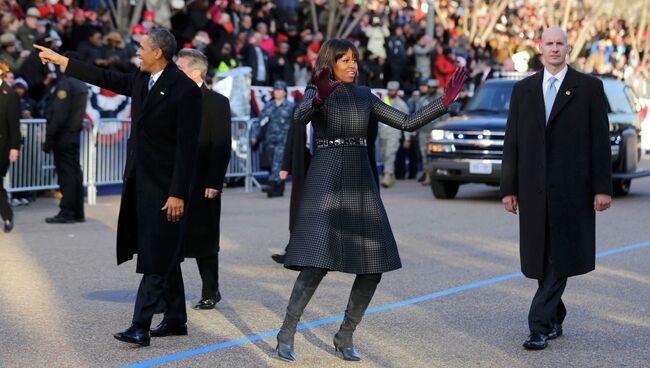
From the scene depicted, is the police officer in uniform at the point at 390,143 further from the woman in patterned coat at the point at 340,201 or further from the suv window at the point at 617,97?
the woman in patterned coat at the point at 340,201

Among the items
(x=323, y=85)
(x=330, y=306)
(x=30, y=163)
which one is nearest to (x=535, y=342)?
(x=330, y=306)

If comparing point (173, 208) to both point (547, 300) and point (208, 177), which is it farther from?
point (547, 300)

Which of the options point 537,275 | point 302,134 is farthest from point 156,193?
point 302,134

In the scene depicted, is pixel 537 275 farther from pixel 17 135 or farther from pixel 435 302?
pixel 17 135

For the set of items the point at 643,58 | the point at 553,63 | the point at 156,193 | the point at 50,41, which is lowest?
the point at 156,193

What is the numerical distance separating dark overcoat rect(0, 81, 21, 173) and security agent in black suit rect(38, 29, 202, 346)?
598cm

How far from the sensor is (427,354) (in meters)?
7.49

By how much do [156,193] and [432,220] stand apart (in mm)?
8666

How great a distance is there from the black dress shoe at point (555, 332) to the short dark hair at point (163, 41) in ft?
9.14

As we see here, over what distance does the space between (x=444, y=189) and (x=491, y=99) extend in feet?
5.23

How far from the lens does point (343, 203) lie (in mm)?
7180

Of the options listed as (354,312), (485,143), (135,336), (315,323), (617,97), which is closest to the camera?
(354,312)

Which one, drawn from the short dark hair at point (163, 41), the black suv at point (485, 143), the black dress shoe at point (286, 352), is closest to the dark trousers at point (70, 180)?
the black suv at point (485, 143)

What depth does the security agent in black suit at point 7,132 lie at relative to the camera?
13.5 m
